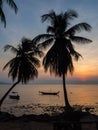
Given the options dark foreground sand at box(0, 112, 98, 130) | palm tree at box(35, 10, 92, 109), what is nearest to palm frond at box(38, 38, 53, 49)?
palm tree at box(35, 10, 92, 109)

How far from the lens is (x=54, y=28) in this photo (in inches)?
1299

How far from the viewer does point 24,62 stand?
3778cm

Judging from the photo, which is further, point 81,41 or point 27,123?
point 81,41

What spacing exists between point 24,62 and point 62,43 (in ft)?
25.6

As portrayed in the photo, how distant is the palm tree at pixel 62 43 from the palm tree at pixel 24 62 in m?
5.04

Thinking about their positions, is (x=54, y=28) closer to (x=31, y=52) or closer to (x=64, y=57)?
(x=64, y=57)

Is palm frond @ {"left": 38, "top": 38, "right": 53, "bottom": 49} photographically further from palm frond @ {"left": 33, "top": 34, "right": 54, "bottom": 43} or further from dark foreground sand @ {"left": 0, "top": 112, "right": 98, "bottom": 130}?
dark foreground sand @ {"left": 0, "top": 112, "right": 98, "bottom": 130}

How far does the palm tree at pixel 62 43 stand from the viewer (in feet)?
105

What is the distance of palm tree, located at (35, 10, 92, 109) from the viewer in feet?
105

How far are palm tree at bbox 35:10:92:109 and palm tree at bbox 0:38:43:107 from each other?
16.6ft

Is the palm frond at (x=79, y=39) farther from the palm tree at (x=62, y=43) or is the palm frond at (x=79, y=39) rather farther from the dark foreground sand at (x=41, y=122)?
the dark foreground sand at (x=41, y=122)

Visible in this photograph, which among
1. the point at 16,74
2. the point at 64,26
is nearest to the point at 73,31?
the point at 64,26

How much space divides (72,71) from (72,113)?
38.0 ft

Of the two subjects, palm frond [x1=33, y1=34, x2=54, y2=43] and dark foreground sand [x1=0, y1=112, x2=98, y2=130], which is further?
palm frond [x1=33, y1=34, x2=54, y2=43]
